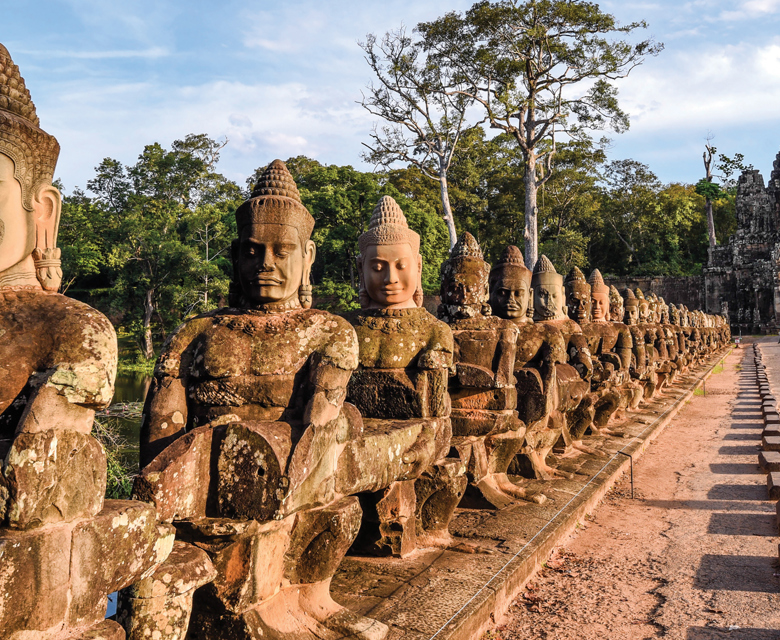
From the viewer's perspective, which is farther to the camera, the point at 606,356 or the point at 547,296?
the point at 606,356

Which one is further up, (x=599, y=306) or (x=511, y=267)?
(x=511, y=267)

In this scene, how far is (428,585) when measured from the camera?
3725mm

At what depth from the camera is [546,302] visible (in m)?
8.26

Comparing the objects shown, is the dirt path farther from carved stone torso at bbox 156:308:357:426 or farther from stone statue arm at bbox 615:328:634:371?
stone statue arm at bbox 615:328:634:371

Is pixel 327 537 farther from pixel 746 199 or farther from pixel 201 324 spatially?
pixel 746 199

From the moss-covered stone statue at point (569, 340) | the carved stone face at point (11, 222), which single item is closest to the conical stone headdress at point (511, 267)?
the moss-covered stone statue at point (569, 340)

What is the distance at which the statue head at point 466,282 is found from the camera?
557cm

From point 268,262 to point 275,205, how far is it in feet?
0.91

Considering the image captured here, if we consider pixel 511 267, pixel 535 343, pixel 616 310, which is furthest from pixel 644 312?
pixel 535 343

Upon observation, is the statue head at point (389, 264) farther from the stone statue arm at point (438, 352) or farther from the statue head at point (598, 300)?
the statue head at point (598, 300)

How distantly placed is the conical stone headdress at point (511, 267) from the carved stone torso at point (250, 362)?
375cm

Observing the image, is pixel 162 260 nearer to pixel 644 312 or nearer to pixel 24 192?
pixel 644 312

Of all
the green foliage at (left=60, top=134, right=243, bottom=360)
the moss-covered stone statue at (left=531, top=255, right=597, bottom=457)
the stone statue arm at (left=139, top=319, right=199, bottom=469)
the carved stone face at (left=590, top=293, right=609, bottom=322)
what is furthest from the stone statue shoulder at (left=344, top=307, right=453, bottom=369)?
the green foliage at (left=60, top=134, right=243, bottom=360)

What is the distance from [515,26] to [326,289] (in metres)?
10.7
